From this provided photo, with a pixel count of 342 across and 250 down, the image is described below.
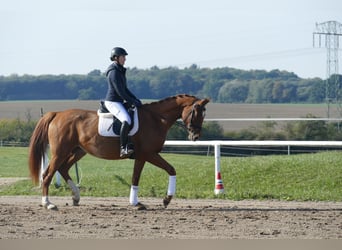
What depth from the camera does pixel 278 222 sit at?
1282 cm

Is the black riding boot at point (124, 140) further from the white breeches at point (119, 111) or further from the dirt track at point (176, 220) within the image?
the dirt track at point (176, 220)


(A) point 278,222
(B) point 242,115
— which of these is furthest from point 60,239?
(B) point 242,115

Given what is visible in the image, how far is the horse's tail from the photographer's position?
15.9 meters

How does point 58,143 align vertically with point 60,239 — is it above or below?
above

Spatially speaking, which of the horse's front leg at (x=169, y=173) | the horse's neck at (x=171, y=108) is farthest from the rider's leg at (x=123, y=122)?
the horse's neck at (x=171, y=108)

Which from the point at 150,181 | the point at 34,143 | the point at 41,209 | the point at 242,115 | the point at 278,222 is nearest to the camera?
the point at 278,222

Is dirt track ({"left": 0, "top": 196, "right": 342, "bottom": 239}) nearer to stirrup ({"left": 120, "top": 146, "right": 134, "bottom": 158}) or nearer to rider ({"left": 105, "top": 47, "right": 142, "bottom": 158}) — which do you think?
stirrup ({"left": 120, "top": 146, "right": 134, "bottom": 158})

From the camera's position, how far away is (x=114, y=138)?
1537 cm

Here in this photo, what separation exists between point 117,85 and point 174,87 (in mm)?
51296

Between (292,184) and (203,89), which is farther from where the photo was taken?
(203,89)

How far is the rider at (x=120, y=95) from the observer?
14930 millimetres

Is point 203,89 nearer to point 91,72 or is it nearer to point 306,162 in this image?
point 91,72

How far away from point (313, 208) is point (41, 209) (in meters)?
5.09

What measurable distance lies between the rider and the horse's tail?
145cm
